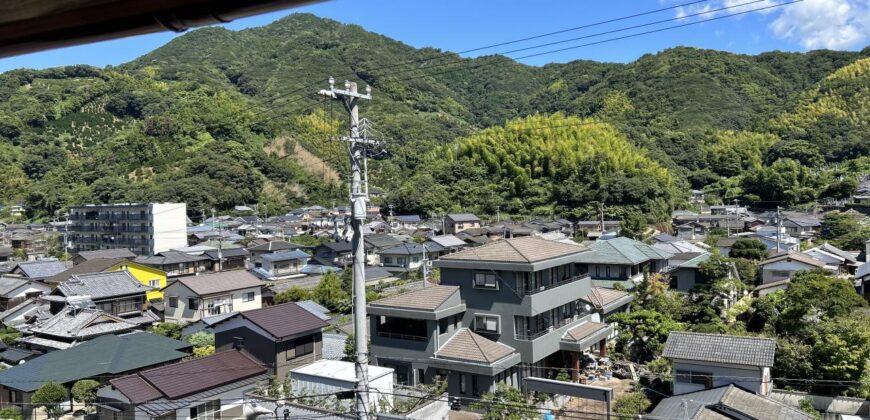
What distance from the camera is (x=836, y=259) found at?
21.5 meters

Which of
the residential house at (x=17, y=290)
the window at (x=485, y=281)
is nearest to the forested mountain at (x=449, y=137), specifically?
the window at (x=485, y=281)

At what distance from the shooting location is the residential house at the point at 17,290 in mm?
21281

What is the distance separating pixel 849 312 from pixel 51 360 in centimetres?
1847

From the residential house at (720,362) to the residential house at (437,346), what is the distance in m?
3.36

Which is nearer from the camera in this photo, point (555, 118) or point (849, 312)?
point (849, 312)

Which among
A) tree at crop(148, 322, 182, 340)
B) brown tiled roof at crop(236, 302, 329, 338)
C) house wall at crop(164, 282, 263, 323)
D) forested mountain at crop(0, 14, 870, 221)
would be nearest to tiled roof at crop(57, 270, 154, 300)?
house wall at crop(164, 282, 263, 323)

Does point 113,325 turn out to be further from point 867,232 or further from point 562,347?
point 867,232

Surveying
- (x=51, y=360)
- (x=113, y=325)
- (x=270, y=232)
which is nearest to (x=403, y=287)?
(x=113, y=325)

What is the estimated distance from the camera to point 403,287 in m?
23.8

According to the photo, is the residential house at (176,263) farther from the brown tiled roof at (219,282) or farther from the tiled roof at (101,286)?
the brown tiled roof at (219,282)

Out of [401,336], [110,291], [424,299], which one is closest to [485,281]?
[424,299]

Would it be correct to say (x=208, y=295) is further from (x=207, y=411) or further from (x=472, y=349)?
(x=472, y=349)

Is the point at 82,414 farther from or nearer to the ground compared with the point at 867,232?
nearer to the ground

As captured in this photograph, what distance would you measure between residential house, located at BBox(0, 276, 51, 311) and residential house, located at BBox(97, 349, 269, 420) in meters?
13.8
